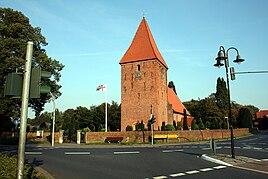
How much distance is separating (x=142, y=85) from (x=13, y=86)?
132 feet

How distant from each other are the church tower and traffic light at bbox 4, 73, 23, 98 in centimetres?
3849

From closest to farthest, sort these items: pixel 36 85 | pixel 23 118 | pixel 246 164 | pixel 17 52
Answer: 1. pixel 23 118
2. pixel 36 85
3. pixel 246 164
4. pixel 17 52

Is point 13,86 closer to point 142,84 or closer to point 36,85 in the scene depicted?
point 36,85

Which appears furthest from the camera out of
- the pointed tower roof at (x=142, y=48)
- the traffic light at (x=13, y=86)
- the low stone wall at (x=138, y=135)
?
the pointed tower roof at (x=142, y=48)

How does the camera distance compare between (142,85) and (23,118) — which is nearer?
(23,118)

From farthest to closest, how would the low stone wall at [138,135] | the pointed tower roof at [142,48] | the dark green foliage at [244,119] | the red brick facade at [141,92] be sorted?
1. the dark green foliage at [244,119]
2. the pointed tower roof at [142,48]
3. the red brick facade at [141,92]
4. the low stone wall at [138,135]

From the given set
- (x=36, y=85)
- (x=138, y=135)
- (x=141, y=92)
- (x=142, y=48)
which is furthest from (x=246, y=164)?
(x=142, y=48)

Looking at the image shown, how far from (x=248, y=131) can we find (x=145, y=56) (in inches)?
1282

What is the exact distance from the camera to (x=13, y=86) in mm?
4281

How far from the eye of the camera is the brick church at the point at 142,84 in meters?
43.3

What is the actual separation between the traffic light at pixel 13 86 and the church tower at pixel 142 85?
38.5 meters

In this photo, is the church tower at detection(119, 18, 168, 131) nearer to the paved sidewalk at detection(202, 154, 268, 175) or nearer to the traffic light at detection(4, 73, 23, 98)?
the paved sidewalk at detection(202, 154, 268, 175)

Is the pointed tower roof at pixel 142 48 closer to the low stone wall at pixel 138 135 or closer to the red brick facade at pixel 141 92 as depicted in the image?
the red brick facade at pixel 141 92

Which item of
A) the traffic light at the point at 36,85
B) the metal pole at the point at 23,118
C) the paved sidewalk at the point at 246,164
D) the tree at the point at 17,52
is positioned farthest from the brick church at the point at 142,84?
the metal pole at the point at 23,118
